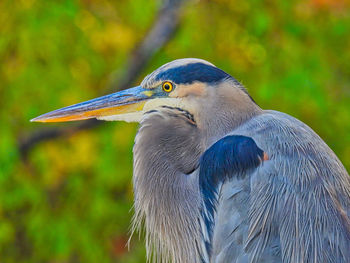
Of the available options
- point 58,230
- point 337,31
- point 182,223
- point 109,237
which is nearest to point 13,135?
point 58,230

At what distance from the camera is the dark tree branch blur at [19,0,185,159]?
5.49m

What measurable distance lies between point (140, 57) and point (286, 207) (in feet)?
10.7

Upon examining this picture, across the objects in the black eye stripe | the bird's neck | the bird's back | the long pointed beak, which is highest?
the black eye stripe

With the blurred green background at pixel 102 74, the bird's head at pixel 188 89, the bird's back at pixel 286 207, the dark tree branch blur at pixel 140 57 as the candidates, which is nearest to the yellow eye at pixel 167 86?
the bird's head at pixel 188 89

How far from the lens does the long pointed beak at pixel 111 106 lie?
2863 mm

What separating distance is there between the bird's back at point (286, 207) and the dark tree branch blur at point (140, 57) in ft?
9.79

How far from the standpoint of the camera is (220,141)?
2.70 metres

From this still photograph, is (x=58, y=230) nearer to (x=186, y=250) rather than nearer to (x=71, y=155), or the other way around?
(x=71, y=155)

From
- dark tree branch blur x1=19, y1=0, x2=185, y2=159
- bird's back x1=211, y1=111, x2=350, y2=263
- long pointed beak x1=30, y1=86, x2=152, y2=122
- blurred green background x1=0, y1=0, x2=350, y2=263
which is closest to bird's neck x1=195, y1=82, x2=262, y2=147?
bird's back x1=211, y1=111, x2=350, y2=263

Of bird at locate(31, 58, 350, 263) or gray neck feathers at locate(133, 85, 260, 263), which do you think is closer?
bird at locate(31, 58, 350, 263)

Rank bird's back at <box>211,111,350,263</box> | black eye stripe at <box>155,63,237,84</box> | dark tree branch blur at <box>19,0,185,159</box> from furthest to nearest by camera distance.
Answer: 1. dark tree branch blur at <box>19,0,185,159</box>
2. black eye stripe at <box>155,63,237,84</box>
3. bird's back at <box>211,111,350,263</box>

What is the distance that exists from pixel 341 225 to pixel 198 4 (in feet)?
12.3

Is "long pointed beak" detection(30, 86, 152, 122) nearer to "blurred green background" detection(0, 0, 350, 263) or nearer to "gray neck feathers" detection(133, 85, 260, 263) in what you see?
"gray neck feathers" detection(133, 85, 260, 263)

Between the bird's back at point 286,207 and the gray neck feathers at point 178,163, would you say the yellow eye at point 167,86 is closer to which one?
the gray neck feathers at point 178,163
